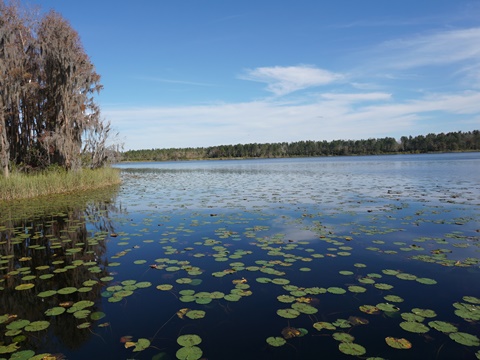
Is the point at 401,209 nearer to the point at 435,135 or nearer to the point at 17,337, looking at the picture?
the point at 17,337

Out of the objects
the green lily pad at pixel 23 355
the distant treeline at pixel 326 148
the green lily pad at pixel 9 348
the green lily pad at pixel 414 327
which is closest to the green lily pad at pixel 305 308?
the green lily pad at pixel 414 327

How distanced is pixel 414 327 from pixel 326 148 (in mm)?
152318

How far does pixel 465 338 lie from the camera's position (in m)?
3.72

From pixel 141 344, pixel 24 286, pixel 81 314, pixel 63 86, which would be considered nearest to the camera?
pixel 141 344

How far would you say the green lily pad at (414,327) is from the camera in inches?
154

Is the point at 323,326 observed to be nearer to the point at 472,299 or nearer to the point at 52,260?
the point at 472,299

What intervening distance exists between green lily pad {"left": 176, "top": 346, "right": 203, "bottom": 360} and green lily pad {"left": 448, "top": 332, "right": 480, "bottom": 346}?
9.95ft

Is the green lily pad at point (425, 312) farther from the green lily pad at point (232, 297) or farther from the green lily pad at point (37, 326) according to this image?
the green lily pad at point (37, 326)

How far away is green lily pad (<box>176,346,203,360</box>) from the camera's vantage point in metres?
3.47

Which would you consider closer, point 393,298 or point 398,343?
point 398,343

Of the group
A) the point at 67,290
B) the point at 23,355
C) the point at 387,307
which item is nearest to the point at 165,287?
the point at 67,290

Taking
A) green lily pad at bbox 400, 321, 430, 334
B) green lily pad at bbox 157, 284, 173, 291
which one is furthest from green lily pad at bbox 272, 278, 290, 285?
green lily pad at bbox 400, 321, 430, 334

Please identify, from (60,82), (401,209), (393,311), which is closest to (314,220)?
(401,209)

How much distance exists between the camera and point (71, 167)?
22.5m
